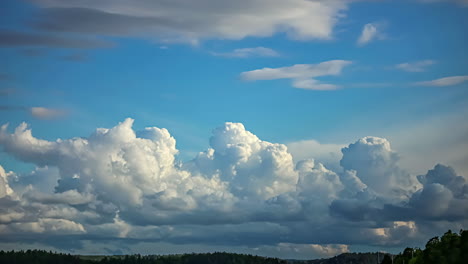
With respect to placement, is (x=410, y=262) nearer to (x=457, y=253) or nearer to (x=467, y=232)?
(x=467, y=232)

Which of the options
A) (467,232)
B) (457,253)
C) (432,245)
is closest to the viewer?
(457,253)

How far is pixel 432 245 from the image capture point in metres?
172

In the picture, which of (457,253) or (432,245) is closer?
(457,253)

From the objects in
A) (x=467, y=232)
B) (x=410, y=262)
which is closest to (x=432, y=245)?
(x=410, y=262)

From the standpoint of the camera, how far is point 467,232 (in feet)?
469

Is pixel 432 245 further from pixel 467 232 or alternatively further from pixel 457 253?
pixel 457 253

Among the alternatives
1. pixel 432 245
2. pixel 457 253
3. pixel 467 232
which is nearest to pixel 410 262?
pixel 432 245

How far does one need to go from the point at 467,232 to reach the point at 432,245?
99.2 ft

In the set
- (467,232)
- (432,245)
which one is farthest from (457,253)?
(432,245)

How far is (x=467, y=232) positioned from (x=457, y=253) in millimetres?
22459

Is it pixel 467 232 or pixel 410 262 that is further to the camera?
pixel 410 262

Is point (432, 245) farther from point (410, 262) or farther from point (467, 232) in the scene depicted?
point (467, 232)

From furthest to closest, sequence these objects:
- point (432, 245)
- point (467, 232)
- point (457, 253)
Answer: point (432, 245) < point (467, 232) < point (457, 253)

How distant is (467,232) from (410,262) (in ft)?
124
